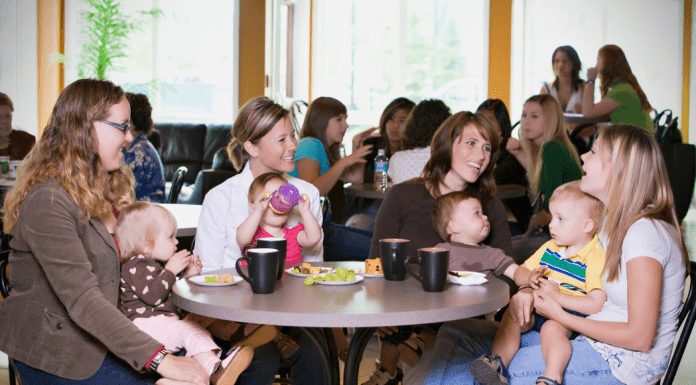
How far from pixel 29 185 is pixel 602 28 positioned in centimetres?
1067

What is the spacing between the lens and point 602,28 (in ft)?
35.4

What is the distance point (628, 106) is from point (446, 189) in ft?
10.4

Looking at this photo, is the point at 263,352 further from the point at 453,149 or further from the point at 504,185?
the point at 504,185

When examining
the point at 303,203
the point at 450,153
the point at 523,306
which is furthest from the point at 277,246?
the point at 450,153

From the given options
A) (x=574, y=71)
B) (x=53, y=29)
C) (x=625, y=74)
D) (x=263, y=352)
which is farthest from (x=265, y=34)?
(x=263, y=352)

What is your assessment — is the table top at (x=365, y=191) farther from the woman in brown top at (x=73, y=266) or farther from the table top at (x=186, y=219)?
the woman in brown top at (x=73, y=266)

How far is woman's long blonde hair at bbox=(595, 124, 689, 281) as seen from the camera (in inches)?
68.6

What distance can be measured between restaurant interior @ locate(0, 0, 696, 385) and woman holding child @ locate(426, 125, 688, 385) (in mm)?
7593

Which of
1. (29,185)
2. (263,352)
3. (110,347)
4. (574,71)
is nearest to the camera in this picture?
(110,347)

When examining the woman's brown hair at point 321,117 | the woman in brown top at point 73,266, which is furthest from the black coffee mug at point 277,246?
the woman's brown hair at point 321,117

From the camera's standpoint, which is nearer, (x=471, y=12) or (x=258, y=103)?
(x=258, y=103)

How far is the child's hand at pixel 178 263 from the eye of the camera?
192cm

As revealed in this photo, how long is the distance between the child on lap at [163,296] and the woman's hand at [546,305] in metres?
0.76

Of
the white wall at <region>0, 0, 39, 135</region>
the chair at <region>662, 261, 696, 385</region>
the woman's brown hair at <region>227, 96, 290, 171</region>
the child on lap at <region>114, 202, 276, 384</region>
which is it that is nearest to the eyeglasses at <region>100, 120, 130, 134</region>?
the child on lap at <region>114, 202, 276, 384</region>
